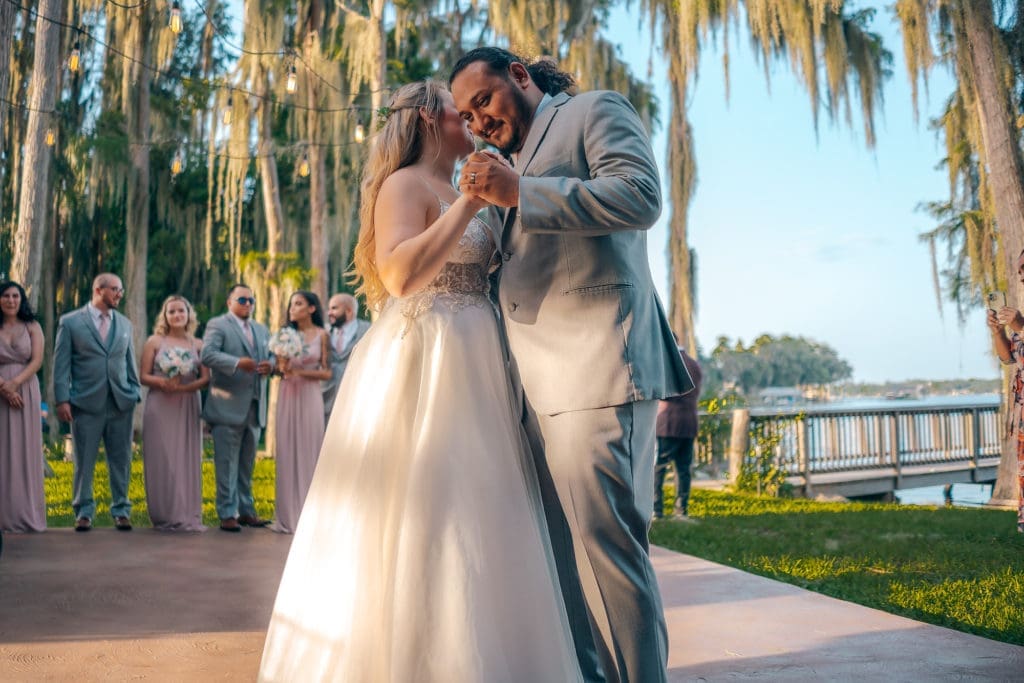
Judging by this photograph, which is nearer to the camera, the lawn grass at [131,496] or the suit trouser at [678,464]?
the lawn grass at [131,496]

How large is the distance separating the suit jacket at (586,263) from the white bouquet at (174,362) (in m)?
5.12

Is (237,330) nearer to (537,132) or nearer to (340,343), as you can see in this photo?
(340,343)

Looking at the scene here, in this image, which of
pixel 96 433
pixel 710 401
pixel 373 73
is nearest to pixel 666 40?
pixel 373 73

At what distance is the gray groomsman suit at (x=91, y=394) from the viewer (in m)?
6.60

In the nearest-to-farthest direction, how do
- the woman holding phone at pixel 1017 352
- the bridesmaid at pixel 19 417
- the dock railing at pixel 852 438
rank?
the woman holding phone at pixel 1017 352 < the bridesmaid at pixel 19 417 < the dock railing at pixel 852 438

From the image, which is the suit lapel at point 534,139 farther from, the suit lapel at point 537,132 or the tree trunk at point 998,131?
the tree trunk at point 998,131

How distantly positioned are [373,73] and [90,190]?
18.4 feet

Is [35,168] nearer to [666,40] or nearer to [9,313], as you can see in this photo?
[9,313]

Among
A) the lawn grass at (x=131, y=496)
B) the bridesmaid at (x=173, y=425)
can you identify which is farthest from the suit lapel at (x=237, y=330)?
the lawn grass at (x=131, y=496)

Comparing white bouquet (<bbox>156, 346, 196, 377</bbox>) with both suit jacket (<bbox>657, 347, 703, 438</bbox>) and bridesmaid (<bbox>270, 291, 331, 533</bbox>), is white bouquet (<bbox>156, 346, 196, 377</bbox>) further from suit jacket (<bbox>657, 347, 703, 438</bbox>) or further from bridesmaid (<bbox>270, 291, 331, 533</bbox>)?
suit jacket (<bbox>657, 347, 703, 438</bbox>)

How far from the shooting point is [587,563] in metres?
2.05

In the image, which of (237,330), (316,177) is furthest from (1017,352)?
(316,177)

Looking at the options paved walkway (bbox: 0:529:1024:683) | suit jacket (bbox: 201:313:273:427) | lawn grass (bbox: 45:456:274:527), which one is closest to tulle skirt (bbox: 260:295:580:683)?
paved walkway (bbox: 0:529:1024:683)

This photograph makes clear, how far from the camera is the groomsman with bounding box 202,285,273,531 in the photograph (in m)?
6.75
